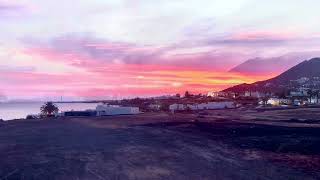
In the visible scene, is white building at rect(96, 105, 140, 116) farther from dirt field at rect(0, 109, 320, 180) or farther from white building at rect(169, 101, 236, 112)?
dirt field at rect(0, 109, 320, 180)

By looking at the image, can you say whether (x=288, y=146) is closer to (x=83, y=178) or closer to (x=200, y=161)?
(x=200, y=161)

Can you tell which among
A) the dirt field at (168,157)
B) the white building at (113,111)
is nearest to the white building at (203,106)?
the white building at (113,111)

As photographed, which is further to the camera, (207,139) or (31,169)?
(207,139)

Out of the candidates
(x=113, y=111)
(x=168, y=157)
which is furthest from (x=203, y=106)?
(x=168, y=157)

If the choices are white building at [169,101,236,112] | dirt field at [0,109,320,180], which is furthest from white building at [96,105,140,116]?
dirt field at [0,109,320,180]

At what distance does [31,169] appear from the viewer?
3312 centimetres

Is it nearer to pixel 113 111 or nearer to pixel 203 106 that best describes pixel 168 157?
pixel 113 111

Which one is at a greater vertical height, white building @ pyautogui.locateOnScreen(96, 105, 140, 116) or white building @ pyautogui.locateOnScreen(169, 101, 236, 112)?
white building @ pyautogui.locateOnScreen(169, 101, 236, 112)

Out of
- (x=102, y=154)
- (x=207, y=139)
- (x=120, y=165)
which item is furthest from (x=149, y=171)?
(x=207, y=139)

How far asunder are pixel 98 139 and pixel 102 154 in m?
14.2

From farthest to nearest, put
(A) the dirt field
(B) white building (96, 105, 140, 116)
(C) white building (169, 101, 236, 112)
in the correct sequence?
(C) white building (169, 101, 236, 112)
(B) white building (96, 105, 140, 116)
(A) the dirt field

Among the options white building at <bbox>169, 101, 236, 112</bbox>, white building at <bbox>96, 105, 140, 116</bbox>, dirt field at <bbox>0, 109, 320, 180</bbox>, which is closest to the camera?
dirt field at <bbox>0, 109, 320, 180</bbox>

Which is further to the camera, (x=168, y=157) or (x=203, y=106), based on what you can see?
(x=203, y=106)

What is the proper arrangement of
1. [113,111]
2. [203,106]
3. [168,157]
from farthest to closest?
[203,106] < [113,111] < [168,157]
